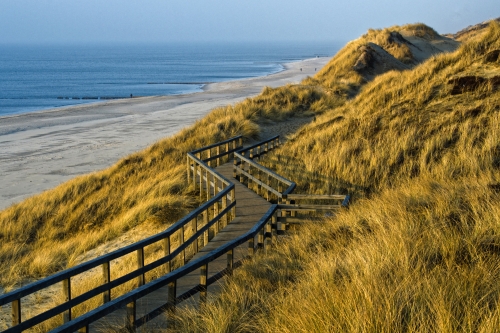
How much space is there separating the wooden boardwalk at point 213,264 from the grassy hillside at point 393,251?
715 millimetres

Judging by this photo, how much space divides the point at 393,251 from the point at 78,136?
31881mm

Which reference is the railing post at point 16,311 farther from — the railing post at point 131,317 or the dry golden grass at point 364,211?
the dry golden grass at point 364,211

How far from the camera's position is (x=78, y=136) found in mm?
34844

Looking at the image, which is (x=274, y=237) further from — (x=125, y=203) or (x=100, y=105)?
(x=100, y=105)

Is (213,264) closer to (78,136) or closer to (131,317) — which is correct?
(131,317)


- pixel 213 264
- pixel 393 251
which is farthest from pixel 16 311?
pixel 393 251

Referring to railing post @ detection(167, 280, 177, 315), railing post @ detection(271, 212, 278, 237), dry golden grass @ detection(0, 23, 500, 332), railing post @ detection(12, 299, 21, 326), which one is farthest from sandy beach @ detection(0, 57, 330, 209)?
railing post @ detection(167, 280, 177, 315)

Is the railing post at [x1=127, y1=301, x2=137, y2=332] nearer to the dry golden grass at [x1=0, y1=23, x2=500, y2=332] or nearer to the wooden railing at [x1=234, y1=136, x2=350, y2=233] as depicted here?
the dry golden grass at [x1=0, y1=23, x2=500, y2=332]

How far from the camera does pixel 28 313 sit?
29.8 ft

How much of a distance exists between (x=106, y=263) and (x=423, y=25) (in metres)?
55.8

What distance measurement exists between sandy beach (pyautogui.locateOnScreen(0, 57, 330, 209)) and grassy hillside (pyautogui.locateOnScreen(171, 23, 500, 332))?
573 inches

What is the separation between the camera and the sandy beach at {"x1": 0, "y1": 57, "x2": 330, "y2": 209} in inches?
980

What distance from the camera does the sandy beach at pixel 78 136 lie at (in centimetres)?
2489

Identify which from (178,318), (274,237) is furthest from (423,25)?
(178,318)
